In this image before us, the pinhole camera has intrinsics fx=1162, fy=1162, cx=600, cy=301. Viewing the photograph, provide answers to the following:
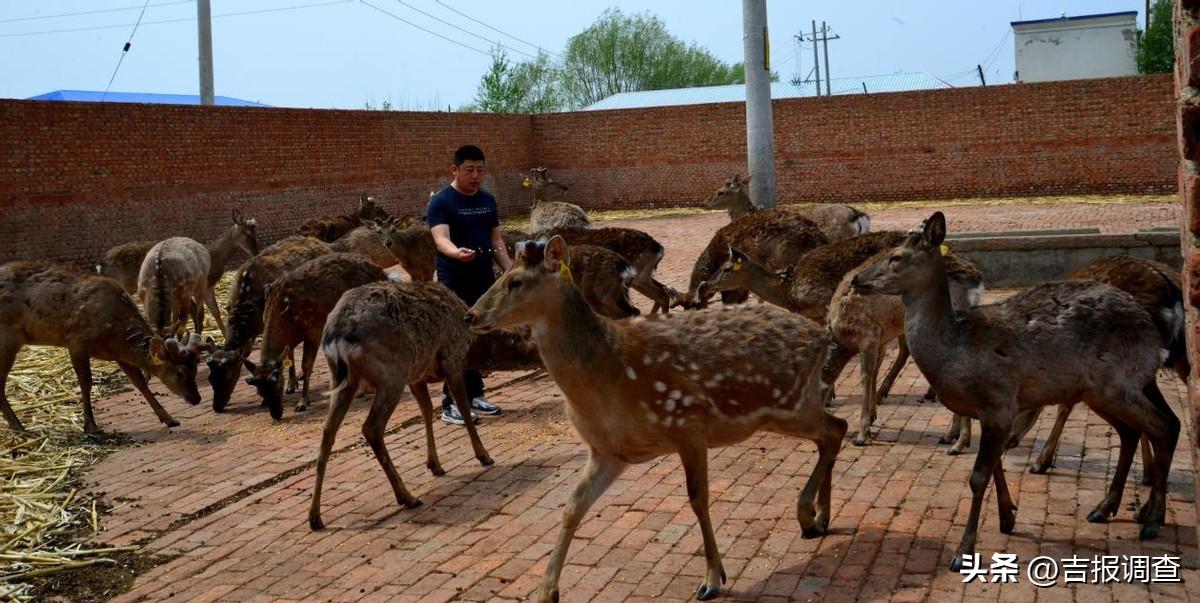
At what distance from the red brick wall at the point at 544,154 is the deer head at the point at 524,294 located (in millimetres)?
16676

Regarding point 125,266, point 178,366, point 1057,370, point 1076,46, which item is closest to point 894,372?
point 1057,370

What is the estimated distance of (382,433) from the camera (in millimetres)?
7715

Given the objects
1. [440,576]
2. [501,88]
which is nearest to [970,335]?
[440,576]

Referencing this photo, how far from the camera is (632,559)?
20.7 feet

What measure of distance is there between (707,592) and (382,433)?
9.45 ft

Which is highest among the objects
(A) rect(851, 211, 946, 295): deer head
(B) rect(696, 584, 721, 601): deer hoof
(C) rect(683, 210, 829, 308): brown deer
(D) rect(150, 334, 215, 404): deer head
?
(A) rect(851, 211, 946, 295): deer head

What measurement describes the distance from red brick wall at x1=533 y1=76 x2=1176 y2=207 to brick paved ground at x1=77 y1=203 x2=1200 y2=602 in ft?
79.5

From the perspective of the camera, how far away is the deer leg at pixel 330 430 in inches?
287

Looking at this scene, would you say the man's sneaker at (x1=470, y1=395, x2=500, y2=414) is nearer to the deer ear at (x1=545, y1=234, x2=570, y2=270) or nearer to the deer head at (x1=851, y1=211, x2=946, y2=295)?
the deer ear at (x1=545, y1=234, x2=570, y2=270)

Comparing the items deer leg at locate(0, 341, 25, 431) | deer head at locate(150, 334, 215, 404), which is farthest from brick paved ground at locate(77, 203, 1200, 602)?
deer leg at locate(0, 341, 25, 431)

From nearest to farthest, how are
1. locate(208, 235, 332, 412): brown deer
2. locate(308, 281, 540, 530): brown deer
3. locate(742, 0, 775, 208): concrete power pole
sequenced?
1. locate(308, 281, 540, 530): brown deer
2. locate(208, 235, 332, 412): brown deer
3. locate(742, 0, 775, 208): concrete power pole

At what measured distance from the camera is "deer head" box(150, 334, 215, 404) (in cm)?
1090

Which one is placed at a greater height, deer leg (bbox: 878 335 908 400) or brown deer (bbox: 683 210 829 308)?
brown deer (bbox: 683 210 829 308)

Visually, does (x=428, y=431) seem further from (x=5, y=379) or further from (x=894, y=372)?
(x=5, y=379)
